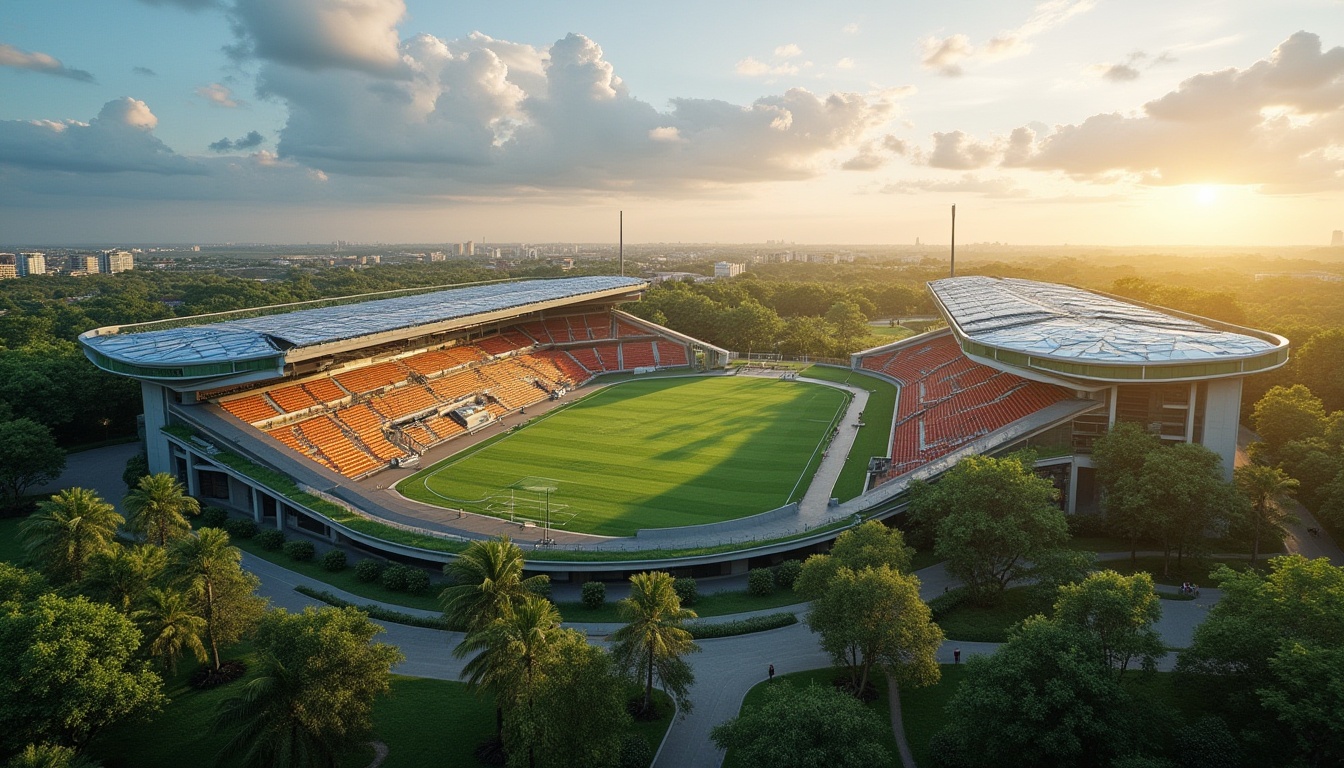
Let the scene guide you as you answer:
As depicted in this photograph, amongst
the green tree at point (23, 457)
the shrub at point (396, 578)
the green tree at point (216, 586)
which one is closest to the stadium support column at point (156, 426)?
the green tree at point (23, 457)

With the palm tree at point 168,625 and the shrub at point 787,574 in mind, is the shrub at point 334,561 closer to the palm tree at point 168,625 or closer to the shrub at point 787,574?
the palm tree at point 168,625

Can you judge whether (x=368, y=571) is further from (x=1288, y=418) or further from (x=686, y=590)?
(x=1288, y=418)

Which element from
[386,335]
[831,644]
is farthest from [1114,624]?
[386,335]

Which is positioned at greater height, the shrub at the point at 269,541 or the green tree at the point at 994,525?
the green tree at the point at 994,525

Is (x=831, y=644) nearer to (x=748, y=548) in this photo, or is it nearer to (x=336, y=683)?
(x=748, y=548)

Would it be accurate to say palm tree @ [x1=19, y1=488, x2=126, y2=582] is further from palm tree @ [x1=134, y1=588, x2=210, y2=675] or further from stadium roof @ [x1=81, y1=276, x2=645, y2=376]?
stadium roof @ [x1=81, y1=276, x2=645, y2=376]

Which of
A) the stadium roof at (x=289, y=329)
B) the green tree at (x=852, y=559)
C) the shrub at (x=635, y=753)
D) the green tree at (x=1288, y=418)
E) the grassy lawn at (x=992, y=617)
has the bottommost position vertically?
the shrub at (x=635, y=753)
